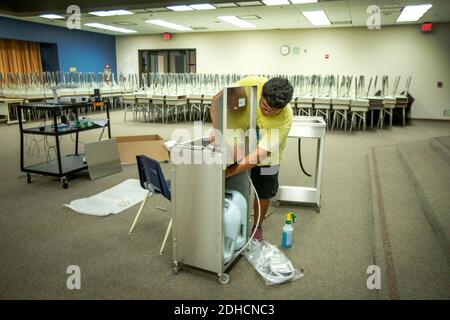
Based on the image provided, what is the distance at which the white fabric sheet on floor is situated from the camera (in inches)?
118

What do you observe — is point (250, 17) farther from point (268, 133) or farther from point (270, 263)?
point (270, 263)

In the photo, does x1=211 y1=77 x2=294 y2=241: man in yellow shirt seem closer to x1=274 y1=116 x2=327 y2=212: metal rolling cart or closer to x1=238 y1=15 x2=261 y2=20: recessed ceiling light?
x1=274 y1=116 x2=327 y2=212: metal rolling cart

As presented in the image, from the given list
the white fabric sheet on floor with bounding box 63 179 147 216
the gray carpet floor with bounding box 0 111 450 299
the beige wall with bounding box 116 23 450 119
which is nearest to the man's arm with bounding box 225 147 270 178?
the gray carpet floor with bounding box 0 111 450 299

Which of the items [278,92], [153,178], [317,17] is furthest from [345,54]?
[153,178]

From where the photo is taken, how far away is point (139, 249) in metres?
2.36

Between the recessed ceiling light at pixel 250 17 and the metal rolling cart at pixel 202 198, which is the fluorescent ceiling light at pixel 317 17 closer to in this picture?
the recessed ceiling light at pixel 250 17

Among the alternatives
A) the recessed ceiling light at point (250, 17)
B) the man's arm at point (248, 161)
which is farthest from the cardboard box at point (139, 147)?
the recessed ceiling light at point (250, 17)

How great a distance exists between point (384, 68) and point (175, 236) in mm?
9072

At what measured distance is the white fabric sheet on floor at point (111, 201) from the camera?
2986mm

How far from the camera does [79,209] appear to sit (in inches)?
118
